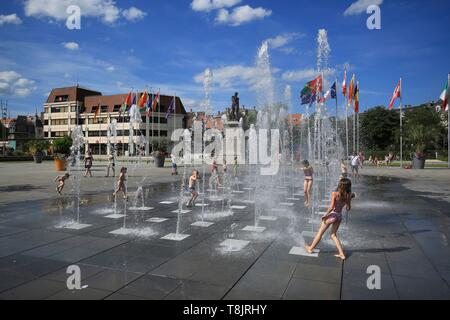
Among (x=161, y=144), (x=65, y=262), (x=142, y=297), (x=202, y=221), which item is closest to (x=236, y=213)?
(x=202, y=221)

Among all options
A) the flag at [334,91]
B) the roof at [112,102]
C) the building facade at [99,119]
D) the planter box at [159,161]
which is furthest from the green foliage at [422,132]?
the roof at [112,102]

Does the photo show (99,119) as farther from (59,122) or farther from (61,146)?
(61,146)

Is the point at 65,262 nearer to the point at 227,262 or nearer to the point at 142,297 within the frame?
the point at 142,297

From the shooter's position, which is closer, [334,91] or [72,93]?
[334,91]

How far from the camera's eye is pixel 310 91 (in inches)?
1304

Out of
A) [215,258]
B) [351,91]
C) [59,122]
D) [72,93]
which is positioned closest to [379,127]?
[351,91]

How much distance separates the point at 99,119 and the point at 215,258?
93.5 m

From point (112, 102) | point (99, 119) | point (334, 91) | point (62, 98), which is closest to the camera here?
point (334, 91)

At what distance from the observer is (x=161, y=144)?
85.3m

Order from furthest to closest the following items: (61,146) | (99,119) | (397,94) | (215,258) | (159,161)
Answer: (99,119), (61,146), (159,161), (397,94), (215,258)

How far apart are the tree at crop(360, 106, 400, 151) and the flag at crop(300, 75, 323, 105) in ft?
159

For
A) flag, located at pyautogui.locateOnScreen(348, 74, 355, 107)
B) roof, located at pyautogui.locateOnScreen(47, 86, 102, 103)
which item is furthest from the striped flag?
roof, located at pyautogui.locateOnScreen(47, 86, 102, 103)

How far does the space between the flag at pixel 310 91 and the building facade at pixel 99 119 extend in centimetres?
5859

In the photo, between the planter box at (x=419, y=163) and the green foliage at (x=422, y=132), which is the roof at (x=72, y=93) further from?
the planter box at (x=419, y=163)
